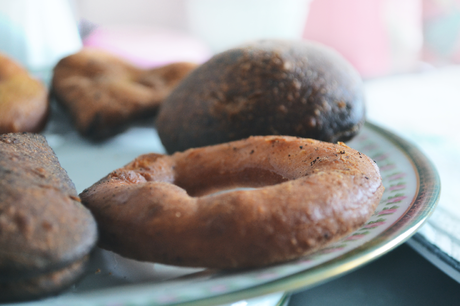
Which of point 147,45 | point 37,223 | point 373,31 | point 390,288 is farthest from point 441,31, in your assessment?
point 37,223

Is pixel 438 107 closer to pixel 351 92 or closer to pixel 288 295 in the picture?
pixel 351 92

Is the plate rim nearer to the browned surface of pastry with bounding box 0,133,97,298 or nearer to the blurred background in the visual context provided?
the browned surface of pastry with bounding box 0,133,97,298

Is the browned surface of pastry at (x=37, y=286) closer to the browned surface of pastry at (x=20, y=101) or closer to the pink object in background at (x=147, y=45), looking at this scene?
the browned surface of pastry at (x=20, y=101)

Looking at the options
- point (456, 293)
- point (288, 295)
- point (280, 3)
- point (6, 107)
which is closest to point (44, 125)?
point (6, 107)

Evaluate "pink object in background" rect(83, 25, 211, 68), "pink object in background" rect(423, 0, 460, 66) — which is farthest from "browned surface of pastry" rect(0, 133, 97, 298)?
"pink object in background" rect(423, 0, 460, 66)

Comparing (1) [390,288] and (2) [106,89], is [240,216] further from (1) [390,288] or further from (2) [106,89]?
(2) [106,89]
